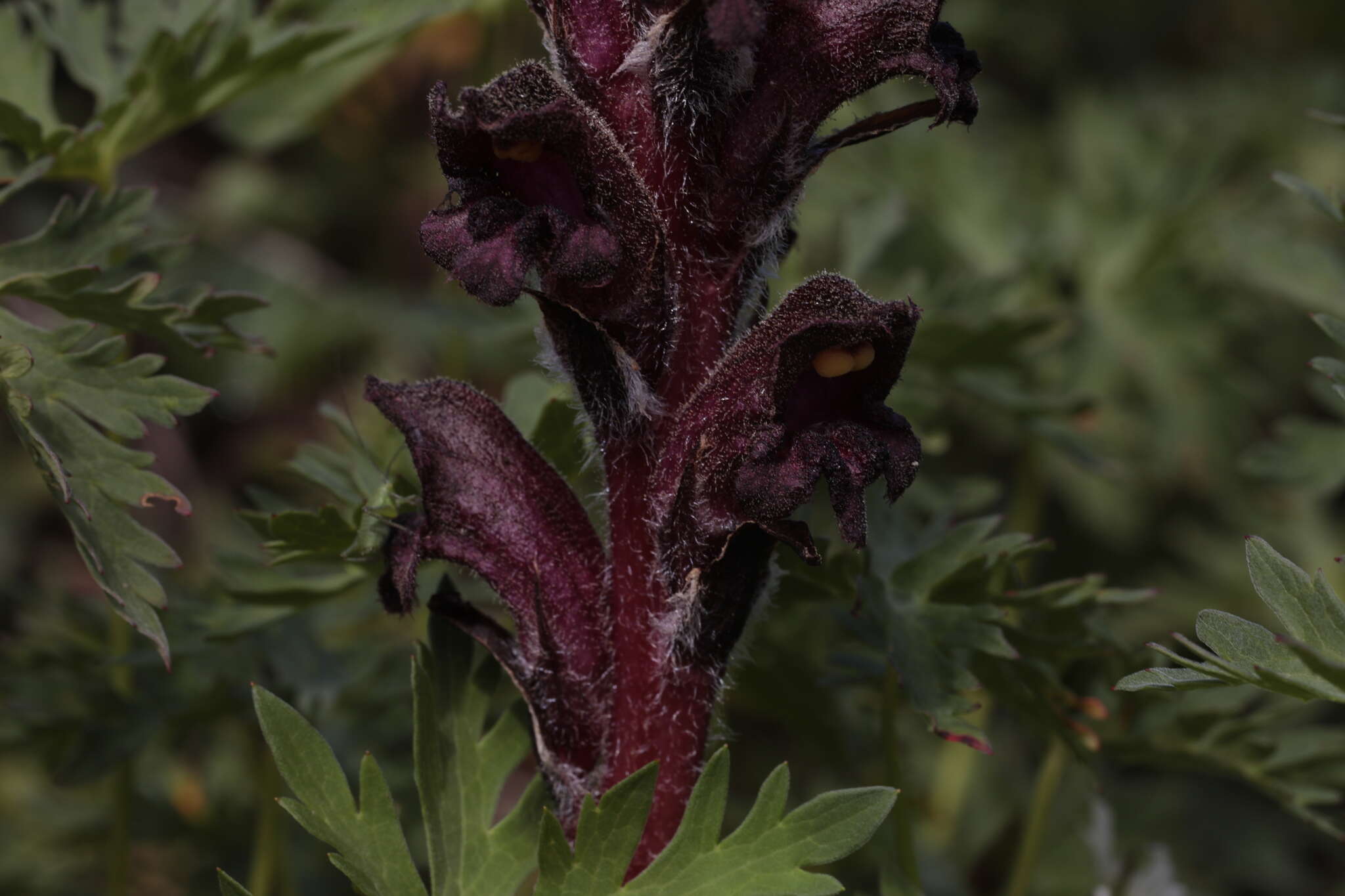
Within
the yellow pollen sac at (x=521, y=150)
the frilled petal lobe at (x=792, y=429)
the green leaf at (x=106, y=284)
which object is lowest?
the frilled petal lobe at (x=792, y=429)

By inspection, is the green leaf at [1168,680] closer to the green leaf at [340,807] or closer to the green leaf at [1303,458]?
the green leaf at [340,807]

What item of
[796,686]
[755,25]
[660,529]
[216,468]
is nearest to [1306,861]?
[796,686]

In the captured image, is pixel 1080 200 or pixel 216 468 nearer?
pixel 1080 200

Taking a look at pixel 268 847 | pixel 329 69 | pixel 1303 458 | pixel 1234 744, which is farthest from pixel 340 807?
pixel 1303 458

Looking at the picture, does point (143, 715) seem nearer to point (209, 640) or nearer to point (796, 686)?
point (209, 640)

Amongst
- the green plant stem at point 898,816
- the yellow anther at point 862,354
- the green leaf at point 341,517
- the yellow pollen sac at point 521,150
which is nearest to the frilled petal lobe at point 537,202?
the yellow pollen sac at point 521,150

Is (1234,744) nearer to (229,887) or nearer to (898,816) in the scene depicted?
(898,816)

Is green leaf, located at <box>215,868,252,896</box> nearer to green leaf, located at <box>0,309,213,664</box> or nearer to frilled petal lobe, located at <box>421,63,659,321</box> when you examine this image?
green leaf, located at <box>0,309,213,664</box>
